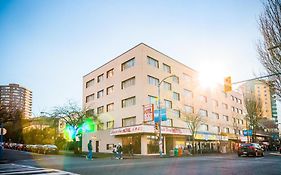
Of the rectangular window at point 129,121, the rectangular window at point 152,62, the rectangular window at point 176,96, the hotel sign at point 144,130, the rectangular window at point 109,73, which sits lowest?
the hotel sign at point 144,130

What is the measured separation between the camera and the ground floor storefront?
35469 mm

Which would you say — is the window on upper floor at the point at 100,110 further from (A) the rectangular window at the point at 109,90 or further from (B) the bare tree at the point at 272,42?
(B) the bare tree at the point at 272,42

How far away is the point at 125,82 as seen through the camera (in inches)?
1617

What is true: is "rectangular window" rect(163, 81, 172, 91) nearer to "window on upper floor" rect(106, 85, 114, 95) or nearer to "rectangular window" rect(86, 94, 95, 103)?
"window on upper floor" rect(106, 85, 114, 95)

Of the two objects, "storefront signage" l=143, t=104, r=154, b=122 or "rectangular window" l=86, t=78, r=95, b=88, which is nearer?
"storefront signage" l=143, t=104, r=154, b=122

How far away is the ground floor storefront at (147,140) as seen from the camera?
3547cm

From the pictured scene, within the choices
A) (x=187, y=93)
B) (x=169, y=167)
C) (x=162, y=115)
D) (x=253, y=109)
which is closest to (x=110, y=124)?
(x=187, y=93)

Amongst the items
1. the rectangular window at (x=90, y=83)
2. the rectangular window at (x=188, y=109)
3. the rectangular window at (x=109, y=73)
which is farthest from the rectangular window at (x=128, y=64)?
the rectangular window at (x=188, y=109)

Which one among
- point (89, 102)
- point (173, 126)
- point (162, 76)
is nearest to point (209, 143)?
→ point (173, 126)

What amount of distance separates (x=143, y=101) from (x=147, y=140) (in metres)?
5.52

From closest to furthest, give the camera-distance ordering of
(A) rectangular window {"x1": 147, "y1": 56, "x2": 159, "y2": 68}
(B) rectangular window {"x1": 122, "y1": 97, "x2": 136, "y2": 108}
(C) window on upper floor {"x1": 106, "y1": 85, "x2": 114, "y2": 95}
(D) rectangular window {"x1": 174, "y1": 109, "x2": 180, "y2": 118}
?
(B) rectangular window {"x1": 122, "y1": 97, "x2": 136, "y2": 108}, (A) rectangular window {"x1": 147, "y1": 56, "x2": 159, "y2": 68}, (D) rectangular window {"x1": 174, "y1": 109, "x2": 180, "y2": 118}, (C) window on upper floor {"x1": 106, "y1": 85, "x2": 114, "y2": 95}

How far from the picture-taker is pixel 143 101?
1432 inches

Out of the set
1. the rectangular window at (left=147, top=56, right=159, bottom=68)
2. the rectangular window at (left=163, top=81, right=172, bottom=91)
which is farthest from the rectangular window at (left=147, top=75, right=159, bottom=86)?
the rectangular window at (left=147, top=56, right=159, bottom=68)

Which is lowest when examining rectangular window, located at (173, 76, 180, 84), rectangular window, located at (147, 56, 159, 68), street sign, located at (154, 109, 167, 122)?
street sign, located at (154, 109, 167, 122)
